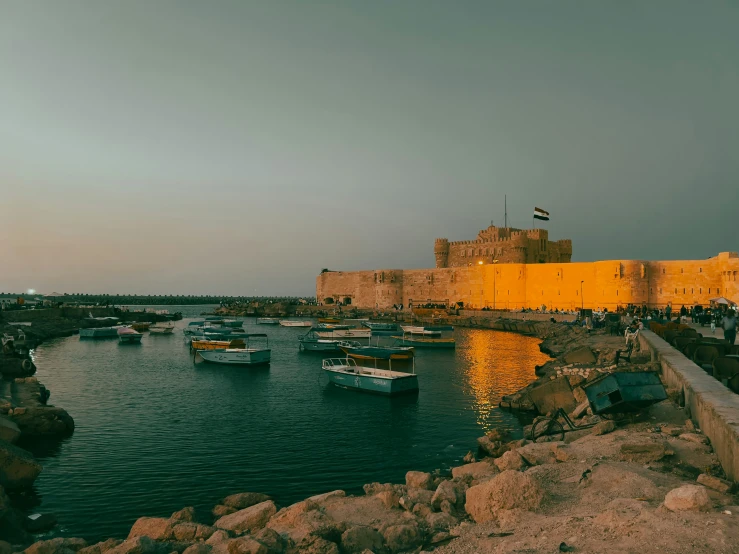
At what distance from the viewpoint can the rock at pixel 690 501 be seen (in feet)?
15.8

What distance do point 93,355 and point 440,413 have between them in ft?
82.4

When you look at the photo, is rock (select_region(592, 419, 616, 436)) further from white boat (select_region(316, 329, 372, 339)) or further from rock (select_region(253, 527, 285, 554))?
white boat (select_region(316, 329, 372, 339))

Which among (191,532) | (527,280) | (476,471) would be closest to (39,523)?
(191,532)

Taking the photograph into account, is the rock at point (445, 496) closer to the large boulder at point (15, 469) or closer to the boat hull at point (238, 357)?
the large boulder at point (15, 469)

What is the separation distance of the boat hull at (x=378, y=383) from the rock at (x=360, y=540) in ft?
40.6

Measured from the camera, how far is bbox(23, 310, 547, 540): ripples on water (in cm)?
972

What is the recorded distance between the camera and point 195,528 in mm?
6805

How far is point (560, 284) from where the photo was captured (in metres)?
52.1

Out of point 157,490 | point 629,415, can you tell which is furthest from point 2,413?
point 629,415

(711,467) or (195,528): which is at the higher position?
(711,467)

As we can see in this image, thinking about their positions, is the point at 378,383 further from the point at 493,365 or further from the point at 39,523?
the point at 39,523

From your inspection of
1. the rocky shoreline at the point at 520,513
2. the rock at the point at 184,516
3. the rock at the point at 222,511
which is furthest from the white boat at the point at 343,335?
the rock at the point at 184,516

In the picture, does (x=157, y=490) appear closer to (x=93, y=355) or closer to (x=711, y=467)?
(x=711, y=467)

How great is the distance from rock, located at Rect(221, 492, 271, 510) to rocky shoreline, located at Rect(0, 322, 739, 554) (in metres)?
0.02
